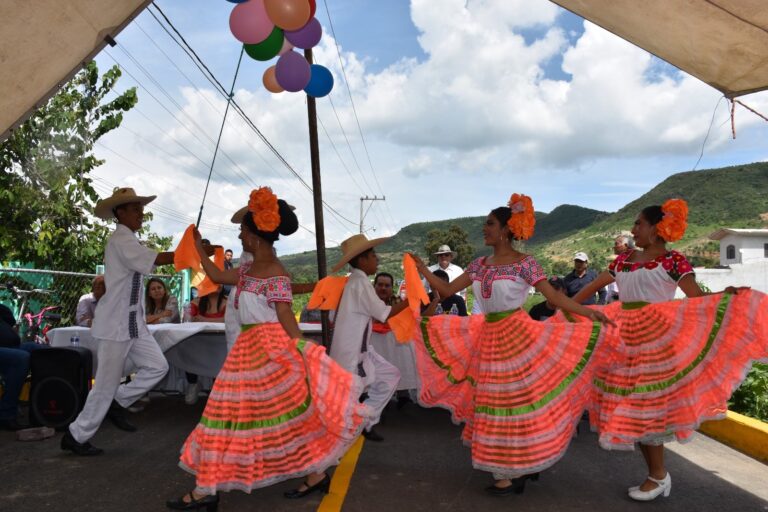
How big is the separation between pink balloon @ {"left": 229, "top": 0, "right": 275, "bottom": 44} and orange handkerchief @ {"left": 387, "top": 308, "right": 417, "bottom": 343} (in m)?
3.23

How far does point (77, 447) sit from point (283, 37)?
178 inches

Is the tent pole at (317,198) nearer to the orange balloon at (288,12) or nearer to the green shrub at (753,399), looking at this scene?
the orange balloon at (288,12)

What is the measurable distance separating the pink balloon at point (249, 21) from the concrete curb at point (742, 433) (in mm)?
6001

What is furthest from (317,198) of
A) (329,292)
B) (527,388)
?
(527,388)

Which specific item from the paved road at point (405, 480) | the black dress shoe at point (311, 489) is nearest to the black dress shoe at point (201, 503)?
the paved road at point (405, 480)

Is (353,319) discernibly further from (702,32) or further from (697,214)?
(697,214)

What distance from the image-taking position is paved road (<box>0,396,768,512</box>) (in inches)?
173

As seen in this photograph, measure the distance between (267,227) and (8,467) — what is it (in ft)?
9.85

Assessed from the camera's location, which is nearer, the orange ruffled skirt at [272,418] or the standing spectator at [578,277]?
the orange ruffled skirt at [272,418]

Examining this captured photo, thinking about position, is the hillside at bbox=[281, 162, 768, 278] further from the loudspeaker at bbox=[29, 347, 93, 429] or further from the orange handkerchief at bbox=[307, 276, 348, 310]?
the orange handkerchief at bbox=[307, 276, 348, 310]

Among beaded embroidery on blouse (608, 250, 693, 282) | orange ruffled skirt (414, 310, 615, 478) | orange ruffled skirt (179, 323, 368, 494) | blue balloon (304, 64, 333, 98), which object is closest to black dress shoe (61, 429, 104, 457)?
orange ruffled skirt (179, 323, 368, 494)

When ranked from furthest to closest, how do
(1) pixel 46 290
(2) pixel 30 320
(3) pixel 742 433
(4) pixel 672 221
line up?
(1) pixel 46 290 → (2) pixel 30 320 → (3) pixel 742 433 → (4) pixel 672 221

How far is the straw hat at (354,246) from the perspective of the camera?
17.3ft

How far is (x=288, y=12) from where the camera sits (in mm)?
6086
